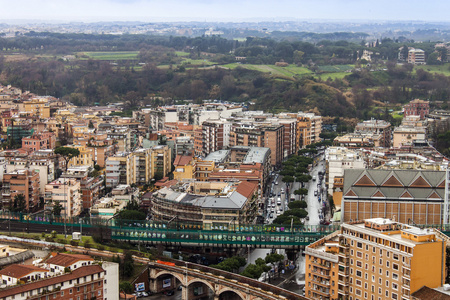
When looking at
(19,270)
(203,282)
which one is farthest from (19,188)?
(19,270)

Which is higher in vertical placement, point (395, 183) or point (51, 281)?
point (395, 183)

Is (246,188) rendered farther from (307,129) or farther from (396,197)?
(307,129)

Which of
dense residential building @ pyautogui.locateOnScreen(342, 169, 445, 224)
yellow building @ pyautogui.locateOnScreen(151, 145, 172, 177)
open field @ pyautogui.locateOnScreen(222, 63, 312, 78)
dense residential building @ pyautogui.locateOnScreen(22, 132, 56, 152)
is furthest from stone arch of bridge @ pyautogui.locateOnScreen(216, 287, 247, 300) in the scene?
open field @ pyautogui.locateOnScreen(222, 63, 312, 78)

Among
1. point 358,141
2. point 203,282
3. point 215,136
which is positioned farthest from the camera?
point 215,136

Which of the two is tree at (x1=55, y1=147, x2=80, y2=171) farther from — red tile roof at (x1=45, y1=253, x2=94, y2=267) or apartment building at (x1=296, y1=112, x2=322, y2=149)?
red tile roof at (x1=45, y1=253, x2=94, y2=267)

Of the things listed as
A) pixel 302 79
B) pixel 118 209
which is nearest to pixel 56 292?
Answer: pixel 118 209

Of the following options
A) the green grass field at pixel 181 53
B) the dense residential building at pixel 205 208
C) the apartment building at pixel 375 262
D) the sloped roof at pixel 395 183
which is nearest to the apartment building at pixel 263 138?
the dense residential building at pixel 205 208

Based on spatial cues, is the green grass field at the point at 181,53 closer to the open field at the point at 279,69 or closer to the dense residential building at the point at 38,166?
the open field at the point at 279,69
